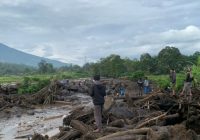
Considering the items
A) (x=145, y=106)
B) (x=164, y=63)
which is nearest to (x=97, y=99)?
(x=145, y=106)

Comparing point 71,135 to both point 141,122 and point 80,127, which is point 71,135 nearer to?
point 80,127

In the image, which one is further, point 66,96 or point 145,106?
point 66,96

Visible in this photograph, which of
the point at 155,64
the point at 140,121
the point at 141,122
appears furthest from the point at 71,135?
the point at 155,64

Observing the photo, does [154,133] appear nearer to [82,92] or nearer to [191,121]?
[191,121]

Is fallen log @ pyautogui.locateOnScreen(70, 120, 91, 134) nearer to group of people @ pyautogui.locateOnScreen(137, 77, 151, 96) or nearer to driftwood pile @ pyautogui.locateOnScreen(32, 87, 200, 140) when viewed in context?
driftwood pile @ pyautogui.locateOnScreen(32, 87, 200, 140)

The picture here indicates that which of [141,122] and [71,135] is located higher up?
[141,122]

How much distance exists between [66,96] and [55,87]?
2653 mm

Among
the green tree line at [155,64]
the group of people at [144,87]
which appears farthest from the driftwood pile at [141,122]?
the green tree line at [155,64]

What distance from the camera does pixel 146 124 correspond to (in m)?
14.9

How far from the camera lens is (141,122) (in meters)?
15.7

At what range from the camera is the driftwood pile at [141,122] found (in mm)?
12094

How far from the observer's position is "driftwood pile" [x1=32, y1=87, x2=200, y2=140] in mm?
12094

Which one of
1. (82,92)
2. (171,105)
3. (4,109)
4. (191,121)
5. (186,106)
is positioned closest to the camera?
(191,121)

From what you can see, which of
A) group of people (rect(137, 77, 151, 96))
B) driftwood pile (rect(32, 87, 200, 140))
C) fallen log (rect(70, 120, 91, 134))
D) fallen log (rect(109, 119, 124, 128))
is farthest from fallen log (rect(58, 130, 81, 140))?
group of people (rect(137, 77, 151, 96))
